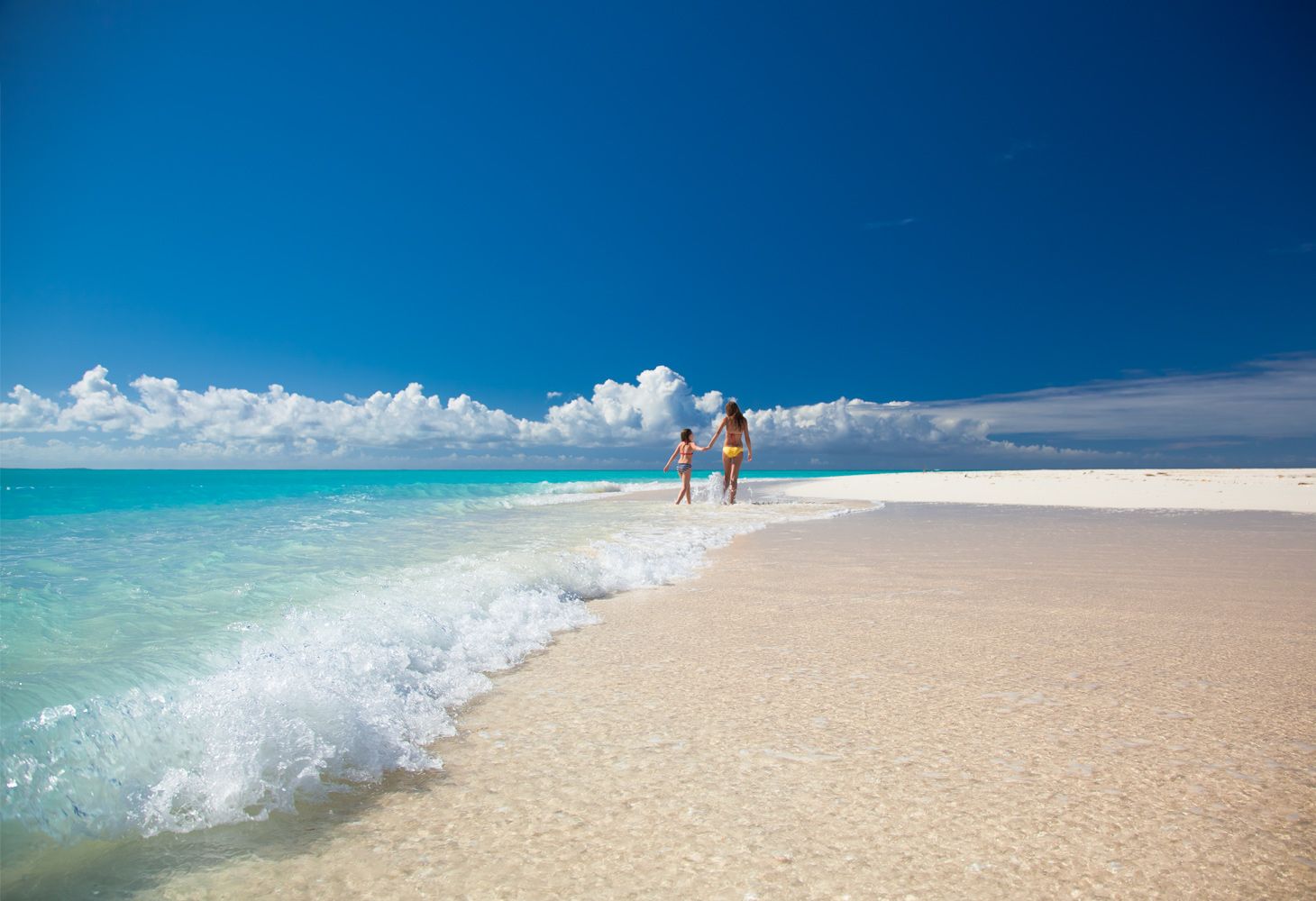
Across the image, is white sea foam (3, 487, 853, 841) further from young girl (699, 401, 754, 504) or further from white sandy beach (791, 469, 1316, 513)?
white sandy beach (791, 469, 1316, 513)

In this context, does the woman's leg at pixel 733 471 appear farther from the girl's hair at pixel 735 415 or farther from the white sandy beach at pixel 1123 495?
the white sandy beach at pixel 1123 495

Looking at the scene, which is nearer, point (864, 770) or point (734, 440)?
point (864, 770)

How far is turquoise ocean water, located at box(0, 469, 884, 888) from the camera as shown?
1.86 m

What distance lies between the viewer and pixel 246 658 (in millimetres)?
3043

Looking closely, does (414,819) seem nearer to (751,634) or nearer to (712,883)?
(712,883)

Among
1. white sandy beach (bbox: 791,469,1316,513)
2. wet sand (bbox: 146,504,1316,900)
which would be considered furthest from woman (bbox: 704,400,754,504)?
wet sand (bbox: 146,504,1316,900)

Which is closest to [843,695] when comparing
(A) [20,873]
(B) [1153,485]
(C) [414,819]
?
(C) [414,819]

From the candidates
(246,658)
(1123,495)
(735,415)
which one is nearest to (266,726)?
(246,658)

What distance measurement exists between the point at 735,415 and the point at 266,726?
1331 cm

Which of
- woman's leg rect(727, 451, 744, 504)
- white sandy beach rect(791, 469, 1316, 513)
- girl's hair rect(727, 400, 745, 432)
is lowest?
white sandy beach rect(791, 469, 1316, 513)

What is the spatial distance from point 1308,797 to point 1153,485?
21.4 m

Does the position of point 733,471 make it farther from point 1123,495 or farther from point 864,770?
point 864,770

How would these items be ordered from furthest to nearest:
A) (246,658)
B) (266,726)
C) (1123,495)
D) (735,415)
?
(1123,495) < (735,415) < (246,658) < (266,726)

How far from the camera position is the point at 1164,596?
15.9ft
